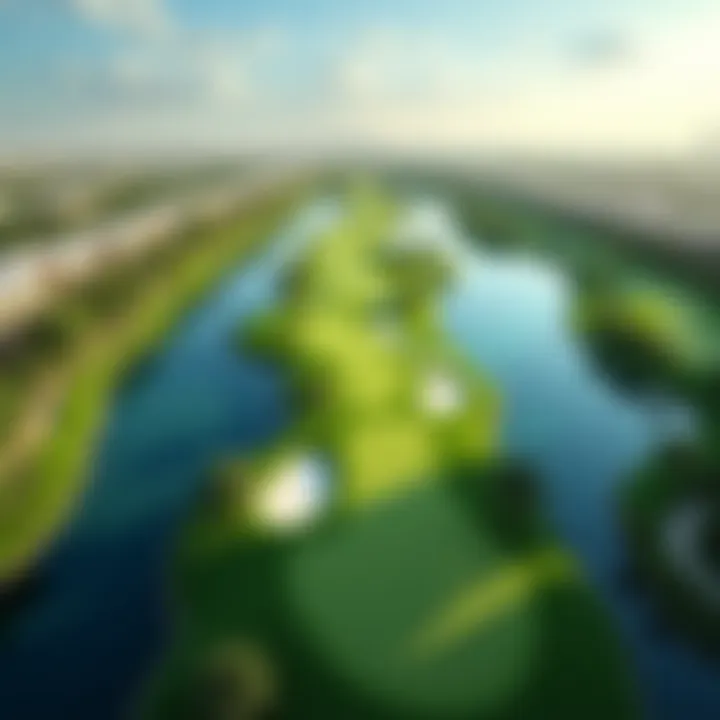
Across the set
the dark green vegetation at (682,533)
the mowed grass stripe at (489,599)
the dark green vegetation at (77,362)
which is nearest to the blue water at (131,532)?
the dark green vegetation at (77,362)

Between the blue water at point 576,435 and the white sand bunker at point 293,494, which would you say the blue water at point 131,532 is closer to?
the white sand bunker at point 293,494

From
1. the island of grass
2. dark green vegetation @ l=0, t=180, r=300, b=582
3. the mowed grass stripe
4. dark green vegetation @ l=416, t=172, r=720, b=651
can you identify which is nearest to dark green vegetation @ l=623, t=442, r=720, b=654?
dark green vegetation @ l=416, t=172, r=720, b=651

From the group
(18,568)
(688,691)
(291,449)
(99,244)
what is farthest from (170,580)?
(99,244)

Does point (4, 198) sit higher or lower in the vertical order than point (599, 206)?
higher

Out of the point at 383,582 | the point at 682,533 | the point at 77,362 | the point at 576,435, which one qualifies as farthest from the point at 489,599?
the point at 77,362

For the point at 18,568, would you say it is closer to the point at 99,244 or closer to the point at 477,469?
the point at 477,469
